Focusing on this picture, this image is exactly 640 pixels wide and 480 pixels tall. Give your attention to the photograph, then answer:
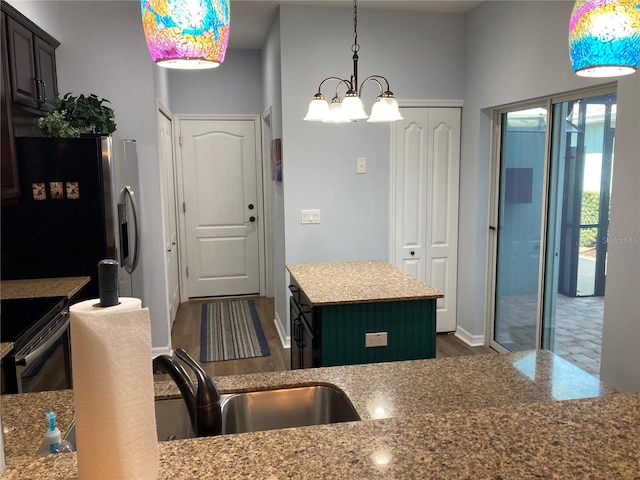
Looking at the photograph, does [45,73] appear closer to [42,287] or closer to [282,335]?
[42,287]

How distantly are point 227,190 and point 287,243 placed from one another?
182 cm

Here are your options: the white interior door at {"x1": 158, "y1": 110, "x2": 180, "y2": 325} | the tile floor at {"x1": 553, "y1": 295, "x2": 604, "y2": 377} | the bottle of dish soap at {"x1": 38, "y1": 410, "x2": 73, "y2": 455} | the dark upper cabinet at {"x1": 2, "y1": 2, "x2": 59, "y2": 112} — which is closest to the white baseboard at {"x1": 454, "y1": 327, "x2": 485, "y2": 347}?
the tile floor at {"x1": 553, "y1": 295, "x2": 604, "y2": 377}

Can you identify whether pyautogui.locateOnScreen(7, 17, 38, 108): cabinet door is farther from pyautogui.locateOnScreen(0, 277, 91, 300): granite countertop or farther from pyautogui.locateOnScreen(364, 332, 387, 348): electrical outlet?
pyautogui.locateOnScreen(364, 332, 387, 348): electrical outlet

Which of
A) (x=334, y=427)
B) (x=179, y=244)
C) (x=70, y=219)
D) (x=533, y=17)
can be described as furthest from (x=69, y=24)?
(x=334, y=427)

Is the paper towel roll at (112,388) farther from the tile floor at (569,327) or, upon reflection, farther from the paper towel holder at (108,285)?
the tile floor at (569,327)

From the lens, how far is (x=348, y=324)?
2543 mm

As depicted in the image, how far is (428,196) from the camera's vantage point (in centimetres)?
445

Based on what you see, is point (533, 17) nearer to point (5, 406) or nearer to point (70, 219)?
point (70, 219)

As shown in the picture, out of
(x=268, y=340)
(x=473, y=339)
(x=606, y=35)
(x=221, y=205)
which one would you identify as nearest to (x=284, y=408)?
(x=606, y=35)

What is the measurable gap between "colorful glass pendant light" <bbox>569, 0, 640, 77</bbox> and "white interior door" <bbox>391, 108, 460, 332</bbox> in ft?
10.2

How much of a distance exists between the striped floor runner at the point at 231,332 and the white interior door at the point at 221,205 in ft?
1.15

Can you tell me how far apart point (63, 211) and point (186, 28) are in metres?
2.45

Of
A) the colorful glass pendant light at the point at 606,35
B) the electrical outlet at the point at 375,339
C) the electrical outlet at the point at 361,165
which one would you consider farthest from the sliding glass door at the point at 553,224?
the colorful glass pendant light at the point at 606,35

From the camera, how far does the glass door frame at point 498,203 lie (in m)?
3.37
